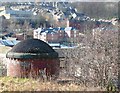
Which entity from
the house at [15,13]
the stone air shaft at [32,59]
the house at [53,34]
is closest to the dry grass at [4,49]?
the house at [53,34]

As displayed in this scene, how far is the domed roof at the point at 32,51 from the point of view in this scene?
8.47m

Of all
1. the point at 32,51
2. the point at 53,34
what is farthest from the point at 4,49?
the point at 32,51

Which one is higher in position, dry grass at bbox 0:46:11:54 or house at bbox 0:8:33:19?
dry grass at bbox 0:46:11:54

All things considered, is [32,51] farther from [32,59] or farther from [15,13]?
[15,13]

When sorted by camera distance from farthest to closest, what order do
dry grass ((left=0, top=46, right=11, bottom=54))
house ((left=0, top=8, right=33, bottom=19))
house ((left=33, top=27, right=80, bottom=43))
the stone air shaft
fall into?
house ((left=0, top=8, right=33, bottom=19)) < house ((left=33, top=27, right=80, bottom=43)) < dry grass ((left=0, top=46, right=11, bottom=54)) < the stone air shaft

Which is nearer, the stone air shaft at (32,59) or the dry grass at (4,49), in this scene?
the stone air shaft at (32,59)

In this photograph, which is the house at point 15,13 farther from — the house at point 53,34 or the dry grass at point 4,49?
the dry grass at point 4,49

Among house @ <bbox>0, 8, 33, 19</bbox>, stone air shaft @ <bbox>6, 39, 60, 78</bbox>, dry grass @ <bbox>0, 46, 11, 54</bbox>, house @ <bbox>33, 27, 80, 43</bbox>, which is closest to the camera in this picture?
stone air shaft @ <bbox>6, 39, 60, 78</bbox>

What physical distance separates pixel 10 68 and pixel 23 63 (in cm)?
59

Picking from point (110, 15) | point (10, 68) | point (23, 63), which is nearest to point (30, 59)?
point (23, 63)

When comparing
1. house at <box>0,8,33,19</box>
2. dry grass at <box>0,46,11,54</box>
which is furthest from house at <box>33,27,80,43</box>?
house at <box>0,8,33,19</box>

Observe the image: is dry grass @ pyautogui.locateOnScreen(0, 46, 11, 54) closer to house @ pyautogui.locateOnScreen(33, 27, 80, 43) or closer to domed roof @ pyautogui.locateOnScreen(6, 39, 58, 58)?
house @ pyautogui.locateOnScreen(33, 27, 80, 43)

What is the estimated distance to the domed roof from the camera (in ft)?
27.8

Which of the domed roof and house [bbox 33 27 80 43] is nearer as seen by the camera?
the domed roof
